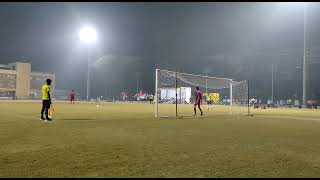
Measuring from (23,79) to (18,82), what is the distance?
2.04 metres

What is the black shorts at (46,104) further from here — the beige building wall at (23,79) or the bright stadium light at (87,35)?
the beige building wall at (23,79)

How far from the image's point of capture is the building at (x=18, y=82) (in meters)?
108

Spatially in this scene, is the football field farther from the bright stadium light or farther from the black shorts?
the bright stadium light

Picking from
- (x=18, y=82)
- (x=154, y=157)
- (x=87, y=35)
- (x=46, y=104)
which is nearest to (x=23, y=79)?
(x=18, y=82)

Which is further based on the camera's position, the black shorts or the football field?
the black shorts

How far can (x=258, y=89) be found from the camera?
4033 inches

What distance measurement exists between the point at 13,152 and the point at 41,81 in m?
118

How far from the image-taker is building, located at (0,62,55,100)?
10783 cm

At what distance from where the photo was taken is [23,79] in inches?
4471

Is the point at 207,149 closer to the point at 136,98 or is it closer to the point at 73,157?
the point at 73,157

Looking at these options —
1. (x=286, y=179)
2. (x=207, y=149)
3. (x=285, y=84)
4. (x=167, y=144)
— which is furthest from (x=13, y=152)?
(x=285, y=84)

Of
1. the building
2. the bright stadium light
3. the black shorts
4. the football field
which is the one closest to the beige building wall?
the building

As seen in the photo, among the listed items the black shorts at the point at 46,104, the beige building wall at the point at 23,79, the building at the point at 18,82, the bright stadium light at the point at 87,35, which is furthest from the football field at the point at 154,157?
the beige building wall at the point at 23,79

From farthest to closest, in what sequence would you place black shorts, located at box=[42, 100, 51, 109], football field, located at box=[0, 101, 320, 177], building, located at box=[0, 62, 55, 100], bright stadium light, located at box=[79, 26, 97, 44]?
building, located at box=[0, 62, 55, 100] → bright stadium light, located at box=[79, 26, 97, 44] → black shorts, located at box=[42, 100, 51, 109] → football field, located at box=[0, 101, 320, 177]
